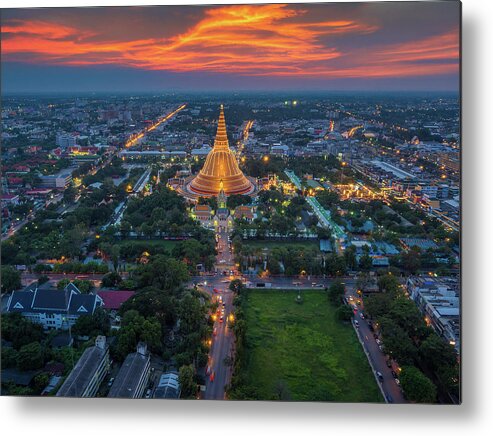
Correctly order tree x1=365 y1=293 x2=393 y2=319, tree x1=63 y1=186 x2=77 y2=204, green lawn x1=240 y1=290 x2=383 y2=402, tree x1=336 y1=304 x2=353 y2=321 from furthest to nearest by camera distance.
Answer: tree x1=63 y1=186 x2=77 y2=204 < tree x1=336 y1=304 x2=353 y2=321 < tree x1=365 y1=293 x2=393 y2=319 < green lawn x1=240 y1=290 x2=383 y2=402

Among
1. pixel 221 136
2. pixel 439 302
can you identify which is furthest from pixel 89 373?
pixel 221 136

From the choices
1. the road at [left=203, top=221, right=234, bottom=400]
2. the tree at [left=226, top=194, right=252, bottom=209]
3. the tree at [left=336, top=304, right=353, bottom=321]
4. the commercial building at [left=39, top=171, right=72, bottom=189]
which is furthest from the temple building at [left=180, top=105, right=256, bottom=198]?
the tree at [left=336, top=304, right=353, bottom=321]

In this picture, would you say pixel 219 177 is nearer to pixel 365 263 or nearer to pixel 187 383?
pixel 365 263

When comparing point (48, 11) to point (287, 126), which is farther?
point (287, 126)

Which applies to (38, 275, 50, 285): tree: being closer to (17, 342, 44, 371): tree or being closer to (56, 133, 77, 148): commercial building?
(17, 342, 44, 371): tree

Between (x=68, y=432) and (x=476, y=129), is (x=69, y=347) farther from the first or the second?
(x=476, y=129)

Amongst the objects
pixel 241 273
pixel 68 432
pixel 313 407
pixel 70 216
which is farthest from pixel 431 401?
pixel 70 216

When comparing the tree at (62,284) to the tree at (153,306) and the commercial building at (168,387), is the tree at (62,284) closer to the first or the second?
the tree at (153,306)

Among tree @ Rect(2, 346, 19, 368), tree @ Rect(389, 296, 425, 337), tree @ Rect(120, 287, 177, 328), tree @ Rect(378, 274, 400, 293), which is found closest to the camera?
tree @ Rect(2, 346, 19, 368)
